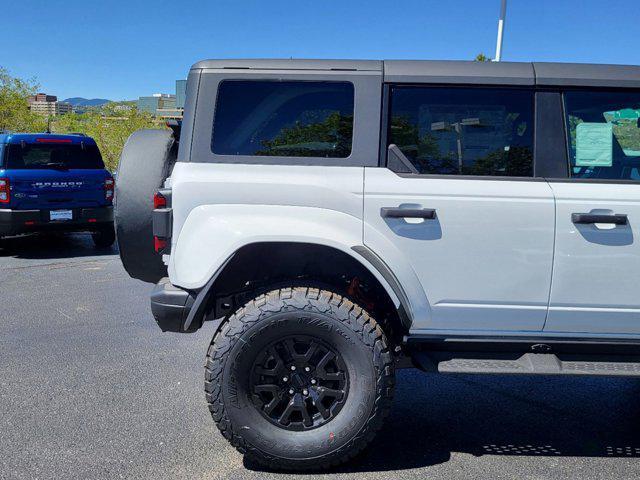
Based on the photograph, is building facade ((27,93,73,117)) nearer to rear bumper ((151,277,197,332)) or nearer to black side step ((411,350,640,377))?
rear bumper ((151,277,197,332))

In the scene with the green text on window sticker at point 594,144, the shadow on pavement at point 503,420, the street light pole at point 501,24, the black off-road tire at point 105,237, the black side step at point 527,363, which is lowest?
the black off-road tire at point 105,237

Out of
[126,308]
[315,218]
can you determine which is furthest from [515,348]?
[126,308]

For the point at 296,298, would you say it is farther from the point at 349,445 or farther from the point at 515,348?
the point at 515,348

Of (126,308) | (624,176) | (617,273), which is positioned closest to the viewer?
(617,273)

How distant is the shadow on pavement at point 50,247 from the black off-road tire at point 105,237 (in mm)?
85

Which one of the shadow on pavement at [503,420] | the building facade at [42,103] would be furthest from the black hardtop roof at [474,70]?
the building facade at [42,103]

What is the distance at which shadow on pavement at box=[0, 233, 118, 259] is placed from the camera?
9734 mm

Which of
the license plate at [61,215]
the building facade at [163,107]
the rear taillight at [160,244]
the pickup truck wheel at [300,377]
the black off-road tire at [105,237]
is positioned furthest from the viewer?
the black off-road tire at [105,237]

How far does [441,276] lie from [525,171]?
2.28 feet

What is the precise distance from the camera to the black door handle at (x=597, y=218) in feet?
9.89

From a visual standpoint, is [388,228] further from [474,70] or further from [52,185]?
[52,185]

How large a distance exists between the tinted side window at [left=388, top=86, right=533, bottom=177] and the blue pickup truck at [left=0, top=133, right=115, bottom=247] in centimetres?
751

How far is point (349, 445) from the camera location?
3.04 metres

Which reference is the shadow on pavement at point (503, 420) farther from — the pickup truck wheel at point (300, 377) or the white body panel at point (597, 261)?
the white body panel at point (597, 261)
